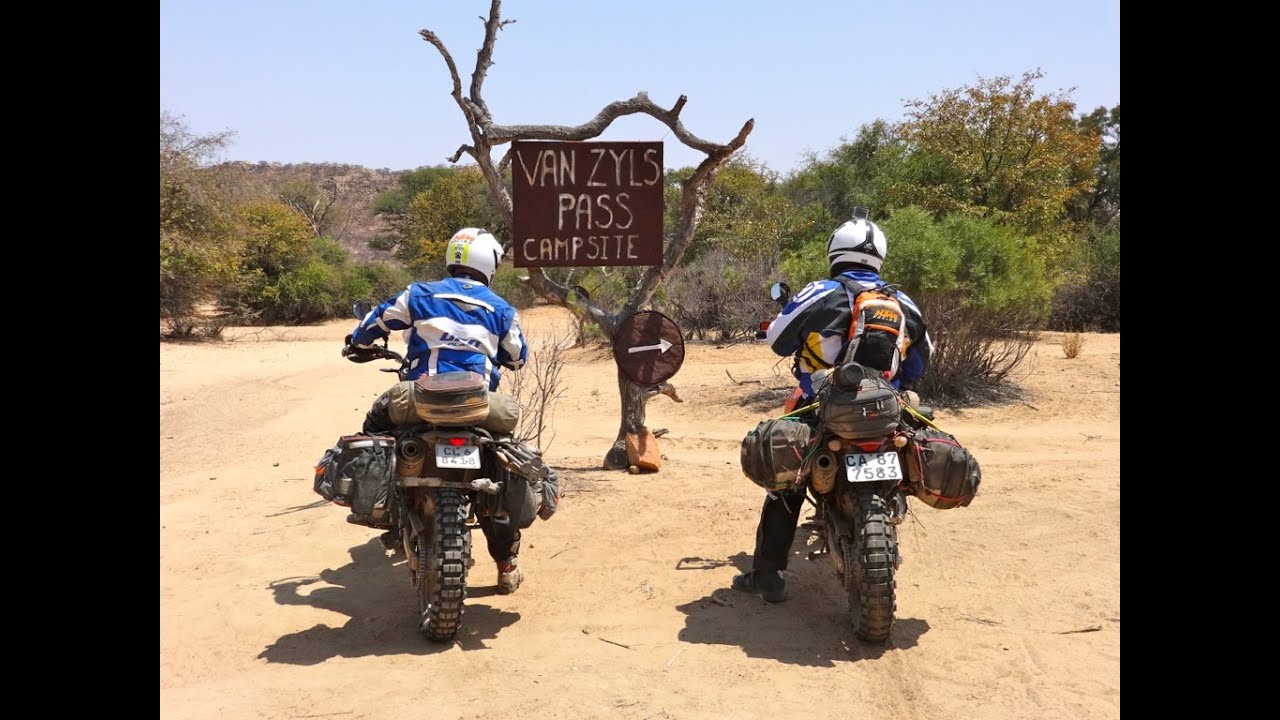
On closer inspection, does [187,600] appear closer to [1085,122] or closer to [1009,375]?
[1009,375]

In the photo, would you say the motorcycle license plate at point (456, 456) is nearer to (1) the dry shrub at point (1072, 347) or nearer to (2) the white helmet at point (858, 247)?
(2) the white helmet at point (858, 247)

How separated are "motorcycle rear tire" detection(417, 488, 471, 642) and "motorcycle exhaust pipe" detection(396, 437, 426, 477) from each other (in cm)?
17

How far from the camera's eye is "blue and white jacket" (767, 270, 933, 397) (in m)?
4.87

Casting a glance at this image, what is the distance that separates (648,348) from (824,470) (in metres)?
3.42

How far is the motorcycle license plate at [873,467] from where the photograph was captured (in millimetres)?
4469

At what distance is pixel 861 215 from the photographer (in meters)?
5.10

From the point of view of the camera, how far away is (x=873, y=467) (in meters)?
4.50

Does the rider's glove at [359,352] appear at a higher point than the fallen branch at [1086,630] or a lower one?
higher

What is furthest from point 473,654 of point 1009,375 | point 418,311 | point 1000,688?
point 1009,375

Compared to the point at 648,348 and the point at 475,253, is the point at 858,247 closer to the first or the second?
the point at 475,253

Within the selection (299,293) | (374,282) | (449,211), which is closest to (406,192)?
(449,211)

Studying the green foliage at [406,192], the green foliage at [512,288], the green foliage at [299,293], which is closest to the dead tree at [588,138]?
the green foliage at [512,288]

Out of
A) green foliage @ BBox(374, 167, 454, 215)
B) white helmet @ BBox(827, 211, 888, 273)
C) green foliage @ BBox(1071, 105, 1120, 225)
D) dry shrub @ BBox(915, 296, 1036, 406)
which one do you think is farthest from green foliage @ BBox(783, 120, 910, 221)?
white helmet @ BBox(827, 211, 888, 273)
